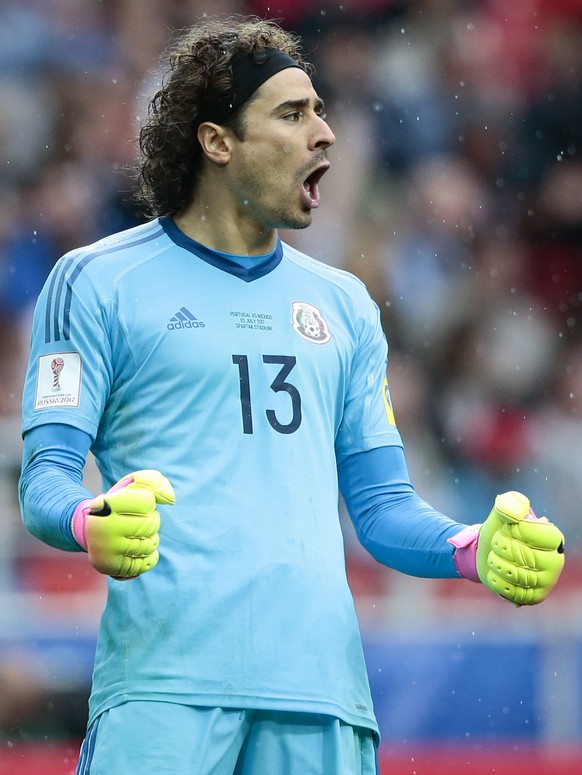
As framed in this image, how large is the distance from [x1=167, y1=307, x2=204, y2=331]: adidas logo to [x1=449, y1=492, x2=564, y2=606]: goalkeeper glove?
2.44 ft

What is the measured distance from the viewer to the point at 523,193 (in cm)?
784

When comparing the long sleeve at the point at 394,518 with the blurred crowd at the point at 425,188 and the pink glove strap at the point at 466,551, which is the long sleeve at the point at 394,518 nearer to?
the pink glove strap at the point at 466,551

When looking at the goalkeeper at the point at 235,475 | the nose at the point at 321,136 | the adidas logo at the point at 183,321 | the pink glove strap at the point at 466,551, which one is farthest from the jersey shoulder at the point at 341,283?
the pink glove strap at the point at 466,551

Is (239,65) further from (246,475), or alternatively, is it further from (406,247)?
(406,247)

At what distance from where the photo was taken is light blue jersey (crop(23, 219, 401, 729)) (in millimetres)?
2879

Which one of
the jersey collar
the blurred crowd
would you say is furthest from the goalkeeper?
the blurred crowd

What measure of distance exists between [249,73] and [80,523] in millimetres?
1249

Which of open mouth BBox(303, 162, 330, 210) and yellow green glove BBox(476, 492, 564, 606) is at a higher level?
open mouth BBox(303, 162, 330, 210)

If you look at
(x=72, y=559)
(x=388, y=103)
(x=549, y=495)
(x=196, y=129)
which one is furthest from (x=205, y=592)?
(x=388, y=103)

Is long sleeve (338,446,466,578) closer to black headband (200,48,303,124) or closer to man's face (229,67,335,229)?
man's face (229,67,335,229)

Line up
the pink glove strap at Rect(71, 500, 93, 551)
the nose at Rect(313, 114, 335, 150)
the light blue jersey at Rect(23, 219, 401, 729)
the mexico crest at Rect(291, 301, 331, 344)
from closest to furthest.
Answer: the pink glove strap at Rect(71, 500, 93, 551), the light blue jersey at Rect(23, 219, 401, 729), the mexico crest at Rect(291, 301, 331, 344), the nose at Rect(313, 114, 335, 150)

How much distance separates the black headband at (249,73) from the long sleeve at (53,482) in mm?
907

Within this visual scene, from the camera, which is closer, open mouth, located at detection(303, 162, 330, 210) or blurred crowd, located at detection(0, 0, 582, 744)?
open mouth, located at detection(303, 162, 330, 210)

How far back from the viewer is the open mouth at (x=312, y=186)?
3271 millimetres
